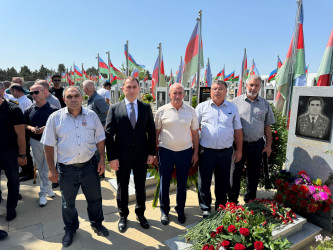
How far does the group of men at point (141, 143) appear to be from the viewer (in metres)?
2.49

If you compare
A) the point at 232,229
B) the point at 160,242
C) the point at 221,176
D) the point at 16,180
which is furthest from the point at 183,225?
the point at 16,180

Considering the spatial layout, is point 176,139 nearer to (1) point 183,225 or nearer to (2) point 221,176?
(2) point 221,176

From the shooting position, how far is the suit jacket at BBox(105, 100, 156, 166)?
8.86 ft

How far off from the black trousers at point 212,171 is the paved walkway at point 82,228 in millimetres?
515

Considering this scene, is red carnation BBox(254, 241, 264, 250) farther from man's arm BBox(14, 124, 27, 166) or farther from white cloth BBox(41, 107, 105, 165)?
man's arm BBox(14, 124, 27, 166)

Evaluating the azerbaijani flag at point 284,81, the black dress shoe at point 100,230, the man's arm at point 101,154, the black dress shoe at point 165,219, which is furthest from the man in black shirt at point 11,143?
the azerbaijani flag at point 284,81

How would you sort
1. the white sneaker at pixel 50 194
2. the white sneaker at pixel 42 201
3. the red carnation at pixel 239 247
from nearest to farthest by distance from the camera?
the red carnation at pixel 239 247, the white sneaker at pixel 42 201, the white sneaker at pixel 50 194

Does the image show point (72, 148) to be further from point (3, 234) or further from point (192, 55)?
point (192, 55)

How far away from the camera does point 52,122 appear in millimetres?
2416

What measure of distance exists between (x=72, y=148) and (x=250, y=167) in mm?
2670

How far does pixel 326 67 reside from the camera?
445cm

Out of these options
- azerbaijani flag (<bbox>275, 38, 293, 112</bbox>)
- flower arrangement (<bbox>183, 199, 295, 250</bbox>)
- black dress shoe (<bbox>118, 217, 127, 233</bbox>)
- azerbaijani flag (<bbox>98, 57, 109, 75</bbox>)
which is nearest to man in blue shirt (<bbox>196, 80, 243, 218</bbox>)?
flower arrangement (<bbox>183, 199, 295, 250</bbox>)

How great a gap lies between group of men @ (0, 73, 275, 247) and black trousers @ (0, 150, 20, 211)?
0.02 metres

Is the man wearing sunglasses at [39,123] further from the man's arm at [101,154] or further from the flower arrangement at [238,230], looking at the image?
the flower arrangement at [238,230]
